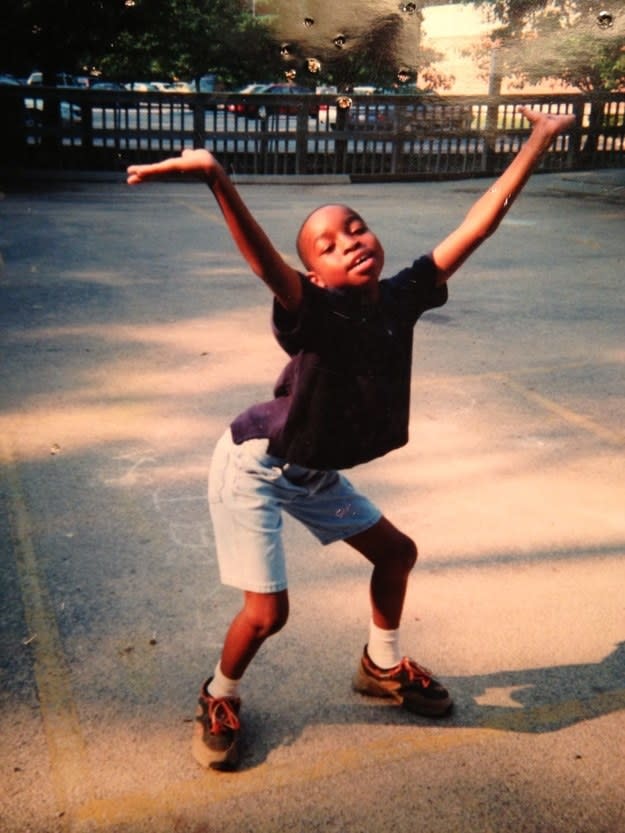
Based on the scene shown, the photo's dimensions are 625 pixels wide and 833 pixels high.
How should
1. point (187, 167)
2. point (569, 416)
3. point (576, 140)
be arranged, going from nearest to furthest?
point (187, 167) → point (569, 416) → point (576, 140)

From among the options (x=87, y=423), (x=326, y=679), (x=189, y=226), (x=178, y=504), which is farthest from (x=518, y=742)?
(x=189, y=226)

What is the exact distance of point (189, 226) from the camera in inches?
454

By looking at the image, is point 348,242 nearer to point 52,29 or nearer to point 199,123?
point 52,29

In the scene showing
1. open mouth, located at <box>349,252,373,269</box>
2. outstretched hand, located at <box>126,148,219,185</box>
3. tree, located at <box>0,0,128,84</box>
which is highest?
tree, located at <box>0,0,128,84</box>

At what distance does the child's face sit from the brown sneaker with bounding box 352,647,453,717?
1143mm

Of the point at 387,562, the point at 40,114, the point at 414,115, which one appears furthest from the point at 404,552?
the point at 414,115

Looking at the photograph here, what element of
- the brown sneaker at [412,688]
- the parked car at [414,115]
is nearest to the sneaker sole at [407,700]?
the brown sneaker at [412,688]

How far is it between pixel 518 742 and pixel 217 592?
3.95ft

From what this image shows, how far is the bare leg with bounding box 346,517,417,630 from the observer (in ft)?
8.34

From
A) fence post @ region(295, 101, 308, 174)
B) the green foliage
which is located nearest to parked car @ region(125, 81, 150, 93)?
the green foliage

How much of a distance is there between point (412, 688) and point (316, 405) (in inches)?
38.2

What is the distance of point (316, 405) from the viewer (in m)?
2.21

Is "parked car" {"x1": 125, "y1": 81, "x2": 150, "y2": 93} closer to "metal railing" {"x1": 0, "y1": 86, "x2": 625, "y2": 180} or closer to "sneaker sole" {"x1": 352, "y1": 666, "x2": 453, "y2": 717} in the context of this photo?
"metal railing" {"x1": 0, "y1": 86, "x2": 625, "y2": 180}

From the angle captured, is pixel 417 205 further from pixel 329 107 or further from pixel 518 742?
pixel 518 742
